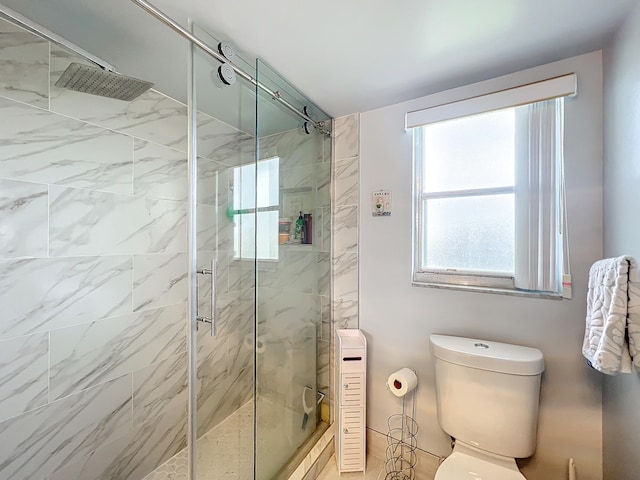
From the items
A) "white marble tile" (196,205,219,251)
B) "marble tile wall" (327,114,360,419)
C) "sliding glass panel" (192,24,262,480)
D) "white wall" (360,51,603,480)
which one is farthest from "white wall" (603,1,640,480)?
"white marble tile" (196,205,219,251)

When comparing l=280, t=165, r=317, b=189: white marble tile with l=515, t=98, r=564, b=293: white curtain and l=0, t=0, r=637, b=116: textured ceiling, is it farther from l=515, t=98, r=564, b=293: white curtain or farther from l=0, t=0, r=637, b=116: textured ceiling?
l=515, t=98, r=564, b=293: white curtain

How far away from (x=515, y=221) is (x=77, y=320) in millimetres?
2173

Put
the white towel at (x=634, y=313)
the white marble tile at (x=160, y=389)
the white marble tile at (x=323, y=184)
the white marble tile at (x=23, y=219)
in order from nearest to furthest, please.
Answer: the white towel at (x=634, y=313) < the white marble tile at (x=23, y=219) < the white marble tile at (x=160, y=389) < the white marble tile at (x=323, y=184)

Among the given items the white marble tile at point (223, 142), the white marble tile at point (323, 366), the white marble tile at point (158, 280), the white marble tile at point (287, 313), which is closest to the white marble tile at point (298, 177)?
the white marble tile at point (223, 142)

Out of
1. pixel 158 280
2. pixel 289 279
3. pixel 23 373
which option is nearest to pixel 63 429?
pixel 23 373

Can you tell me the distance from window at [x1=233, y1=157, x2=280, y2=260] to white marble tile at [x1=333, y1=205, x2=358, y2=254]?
55 centimetres

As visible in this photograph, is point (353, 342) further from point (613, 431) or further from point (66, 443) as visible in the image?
point (66, 443)

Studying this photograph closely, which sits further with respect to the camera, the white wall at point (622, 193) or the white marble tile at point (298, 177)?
the white marble tile at point (298, 177)

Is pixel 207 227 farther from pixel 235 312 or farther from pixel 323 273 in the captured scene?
pixel 323 273

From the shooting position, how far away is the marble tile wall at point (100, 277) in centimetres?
104

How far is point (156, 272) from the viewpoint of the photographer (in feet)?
4.98

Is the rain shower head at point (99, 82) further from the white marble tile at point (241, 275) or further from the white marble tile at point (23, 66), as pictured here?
the white marble tile at point (241, 275)

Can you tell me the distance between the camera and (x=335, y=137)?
70.3 inches

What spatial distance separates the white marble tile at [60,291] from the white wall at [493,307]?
1.38 metres
